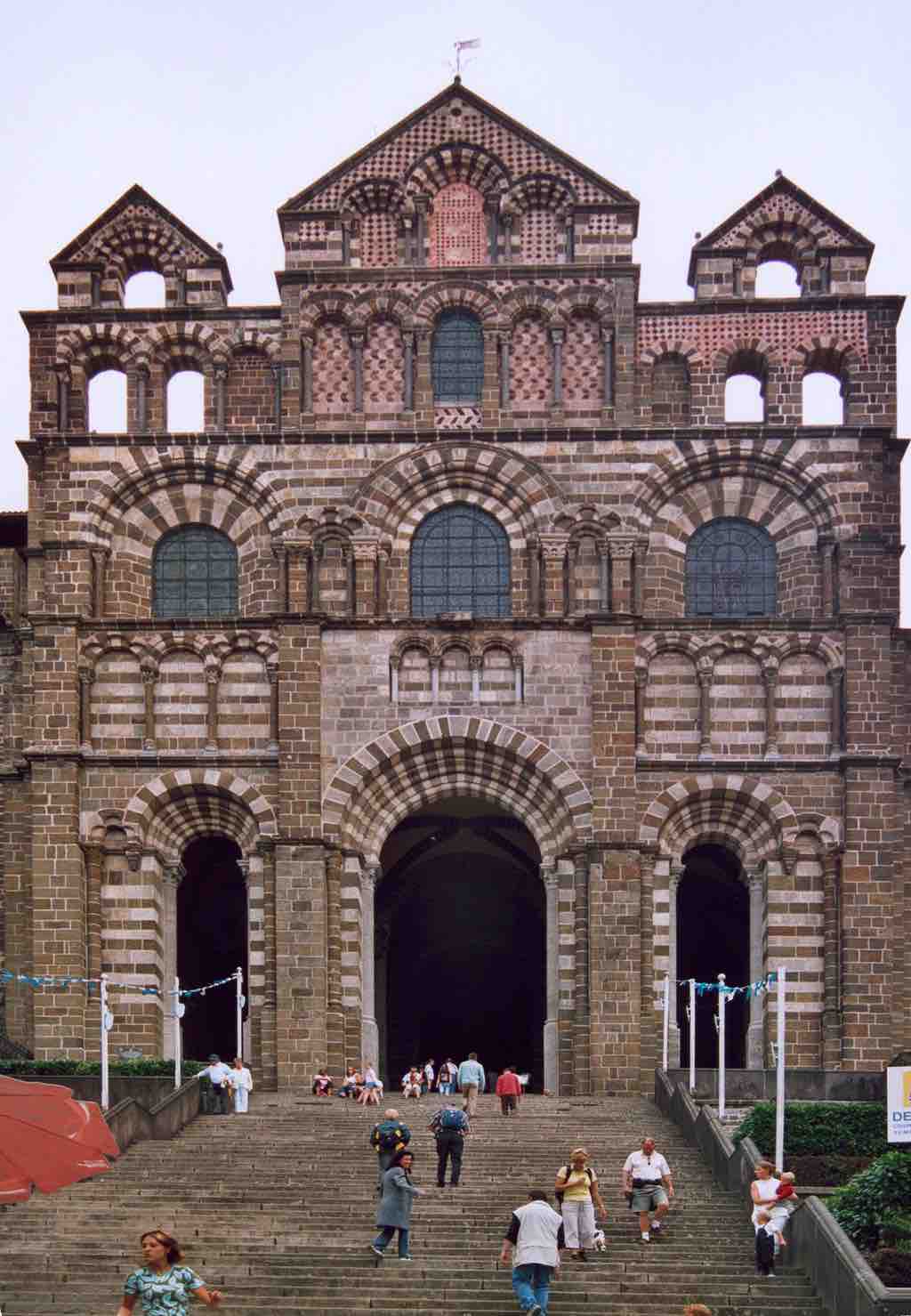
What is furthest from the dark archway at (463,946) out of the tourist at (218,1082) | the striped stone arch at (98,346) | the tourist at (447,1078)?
the striped stone arch at (98,346)

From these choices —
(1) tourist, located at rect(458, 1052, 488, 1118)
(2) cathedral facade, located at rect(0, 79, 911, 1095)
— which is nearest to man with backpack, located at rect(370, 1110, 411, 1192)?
(1) tourist, located at rect(458, 1052, 488, 1118)

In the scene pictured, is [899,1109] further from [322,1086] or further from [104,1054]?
[322,1086]

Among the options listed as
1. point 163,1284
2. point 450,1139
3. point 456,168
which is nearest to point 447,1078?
point 450,1139

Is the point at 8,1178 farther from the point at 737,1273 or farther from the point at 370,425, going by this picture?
the point at 370,425

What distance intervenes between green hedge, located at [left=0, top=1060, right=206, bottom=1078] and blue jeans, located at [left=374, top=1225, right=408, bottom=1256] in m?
15.4

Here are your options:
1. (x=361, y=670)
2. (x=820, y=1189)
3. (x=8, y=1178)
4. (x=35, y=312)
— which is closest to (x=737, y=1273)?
(x=820, y=1189)

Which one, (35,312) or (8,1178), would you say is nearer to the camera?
(8,1178)

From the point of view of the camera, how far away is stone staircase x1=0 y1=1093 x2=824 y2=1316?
100 feet

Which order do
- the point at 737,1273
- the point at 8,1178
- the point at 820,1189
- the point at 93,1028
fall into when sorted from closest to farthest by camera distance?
the point at 8,1178, the point at 737,1273, the point at 820,1189, the point at 93,1028

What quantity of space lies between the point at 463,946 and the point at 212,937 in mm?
A: 7237

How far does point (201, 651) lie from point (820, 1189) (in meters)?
20.4

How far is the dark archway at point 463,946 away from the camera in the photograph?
57.7 meters

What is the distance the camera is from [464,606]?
170 ft

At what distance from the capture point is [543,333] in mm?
52938
